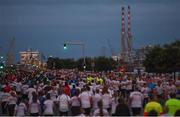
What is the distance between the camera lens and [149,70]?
7838 cm

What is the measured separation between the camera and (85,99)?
20.7 metres

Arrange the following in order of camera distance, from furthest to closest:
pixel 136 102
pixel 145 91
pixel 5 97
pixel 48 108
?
pixel 145 91
pixel 5 97
pixel 136 102
pixel 48 108

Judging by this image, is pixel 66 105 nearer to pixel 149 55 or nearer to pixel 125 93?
pixel 125 93

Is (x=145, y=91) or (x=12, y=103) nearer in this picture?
(x=12, y=103)

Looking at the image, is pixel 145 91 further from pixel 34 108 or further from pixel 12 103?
pixel 34 108

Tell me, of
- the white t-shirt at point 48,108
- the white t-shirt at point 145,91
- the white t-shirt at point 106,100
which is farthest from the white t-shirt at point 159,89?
the white t-shirt at point 48,108

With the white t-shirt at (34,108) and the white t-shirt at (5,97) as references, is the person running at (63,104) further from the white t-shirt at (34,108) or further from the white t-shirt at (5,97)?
the white t-shirt at (5,97)

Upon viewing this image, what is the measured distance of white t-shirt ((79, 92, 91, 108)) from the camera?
67.1 ft

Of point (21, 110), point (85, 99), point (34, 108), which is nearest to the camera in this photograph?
point (21, 110)

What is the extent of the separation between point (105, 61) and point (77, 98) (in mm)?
126252

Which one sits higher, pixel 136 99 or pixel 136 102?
pixel 136 99

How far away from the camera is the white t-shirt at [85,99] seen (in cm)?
2046

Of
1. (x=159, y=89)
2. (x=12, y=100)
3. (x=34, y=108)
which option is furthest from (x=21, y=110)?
(x=159, y=89)

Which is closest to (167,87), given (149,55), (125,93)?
(125,93)
